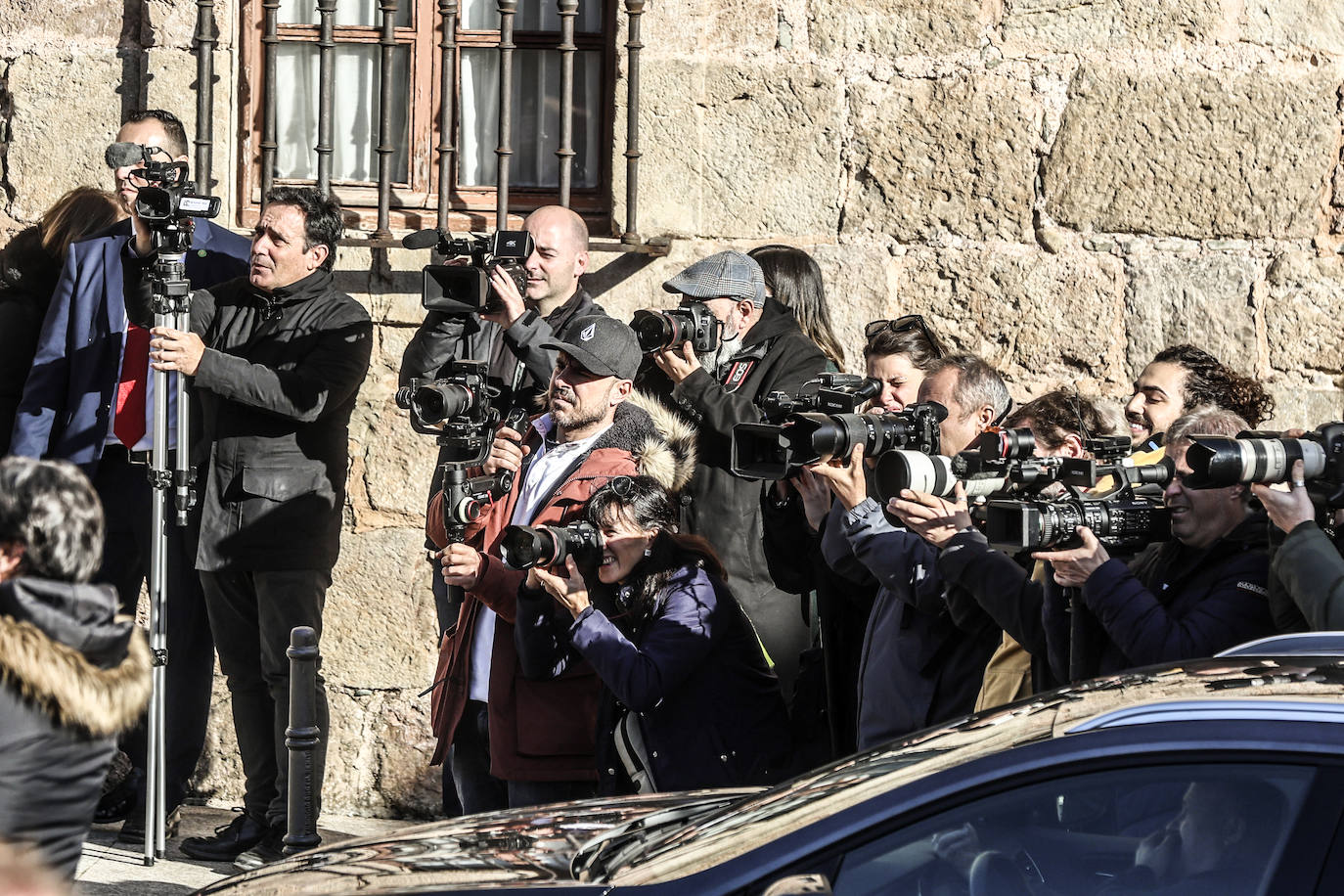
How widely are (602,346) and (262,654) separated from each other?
5.76 feet

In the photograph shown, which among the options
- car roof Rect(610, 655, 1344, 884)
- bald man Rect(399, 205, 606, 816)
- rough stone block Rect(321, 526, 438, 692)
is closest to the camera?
car roof Rect(610, 655, 1344, 884)

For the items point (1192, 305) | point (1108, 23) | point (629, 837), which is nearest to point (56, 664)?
point (629, 837)

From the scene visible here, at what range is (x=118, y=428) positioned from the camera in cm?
581

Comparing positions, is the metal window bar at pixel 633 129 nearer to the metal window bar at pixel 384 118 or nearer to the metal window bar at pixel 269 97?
the metal window bar at pixel 384 118

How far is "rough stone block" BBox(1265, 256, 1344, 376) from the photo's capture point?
6242 mm

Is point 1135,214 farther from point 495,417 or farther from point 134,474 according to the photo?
point 134,474

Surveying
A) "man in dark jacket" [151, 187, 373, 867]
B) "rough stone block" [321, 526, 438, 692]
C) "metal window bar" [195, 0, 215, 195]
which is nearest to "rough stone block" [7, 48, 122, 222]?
"metal window bar" [195, 0, 215, 195]

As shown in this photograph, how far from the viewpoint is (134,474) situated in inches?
234

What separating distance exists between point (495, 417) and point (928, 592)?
4.91 feet

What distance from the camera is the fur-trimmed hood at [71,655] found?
3062mm

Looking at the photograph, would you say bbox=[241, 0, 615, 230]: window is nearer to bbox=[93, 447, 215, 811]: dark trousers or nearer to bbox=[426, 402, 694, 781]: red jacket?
bbox=[93, 447, 215, 811]: dark trousers

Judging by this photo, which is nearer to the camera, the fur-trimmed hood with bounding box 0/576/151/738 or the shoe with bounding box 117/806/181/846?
the fur-trimmed hood with bounding box 0/576/151/738

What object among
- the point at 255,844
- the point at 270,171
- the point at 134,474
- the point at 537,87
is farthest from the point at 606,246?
the point at 255,844

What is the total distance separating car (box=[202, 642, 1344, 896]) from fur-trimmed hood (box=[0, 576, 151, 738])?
67 cm
